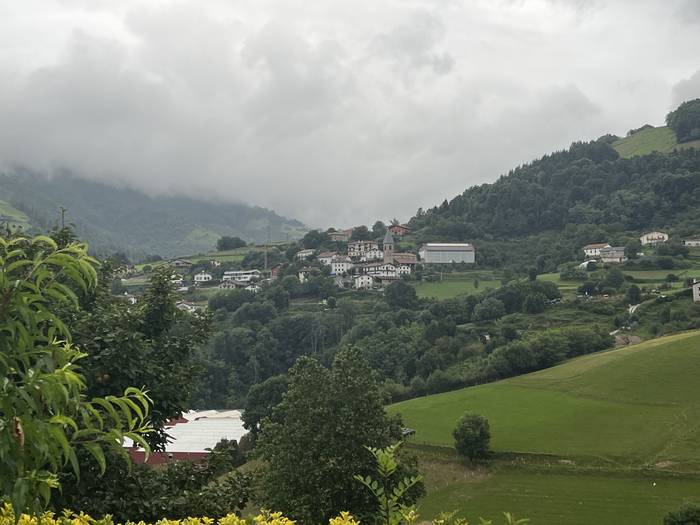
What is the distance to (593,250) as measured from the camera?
384 feet

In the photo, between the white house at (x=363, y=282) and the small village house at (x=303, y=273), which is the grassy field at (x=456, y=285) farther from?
the small village house at (x=303, y=273)

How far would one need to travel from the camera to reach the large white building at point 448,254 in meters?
125

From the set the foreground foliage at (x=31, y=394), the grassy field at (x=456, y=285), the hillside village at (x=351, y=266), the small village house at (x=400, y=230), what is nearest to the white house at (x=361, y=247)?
the hillside village at (x=351, y=266)

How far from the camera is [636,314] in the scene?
73.0 metres

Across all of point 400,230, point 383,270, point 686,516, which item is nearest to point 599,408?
point 686,516

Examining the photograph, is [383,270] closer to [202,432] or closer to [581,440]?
[202,432]

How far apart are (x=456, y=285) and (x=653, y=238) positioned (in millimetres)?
42240

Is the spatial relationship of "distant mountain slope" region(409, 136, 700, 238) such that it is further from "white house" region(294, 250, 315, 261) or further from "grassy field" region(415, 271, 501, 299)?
"grassy field" region(415, 271, 501, 299)

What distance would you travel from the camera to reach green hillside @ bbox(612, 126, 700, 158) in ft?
566

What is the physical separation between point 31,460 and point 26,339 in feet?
2.51

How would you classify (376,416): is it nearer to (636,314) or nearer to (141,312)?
(141,312)

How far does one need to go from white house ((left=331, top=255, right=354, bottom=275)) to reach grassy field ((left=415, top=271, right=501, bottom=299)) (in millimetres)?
22329

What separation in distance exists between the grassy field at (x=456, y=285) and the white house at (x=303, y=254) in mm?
35077

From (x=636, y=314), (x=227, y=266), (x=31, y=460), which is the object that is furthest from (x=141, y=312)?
(x=227, y=266)
